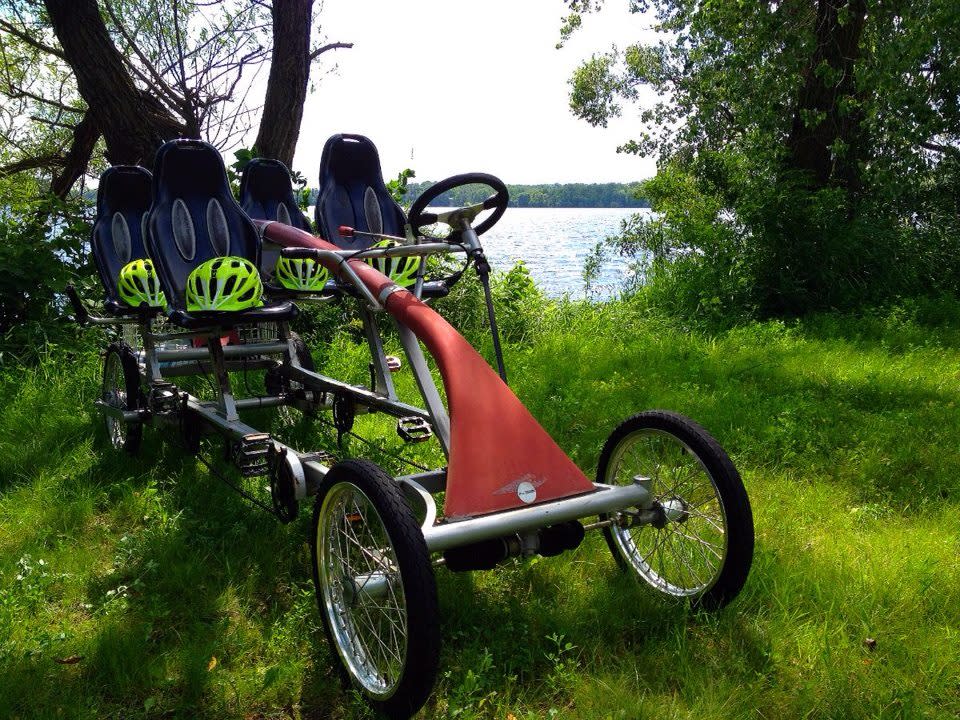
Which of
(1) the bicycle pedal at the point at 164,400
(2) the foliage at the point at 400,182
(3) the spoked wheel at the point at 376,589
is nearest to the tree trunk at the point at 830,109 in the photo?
(2) the foliage at the point at 400,182

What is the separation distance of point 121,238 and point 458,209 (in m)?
2.66

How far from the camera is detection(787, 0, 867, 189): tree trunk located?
834 cm

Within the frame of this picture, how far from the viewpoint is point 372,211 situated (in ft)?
15.0

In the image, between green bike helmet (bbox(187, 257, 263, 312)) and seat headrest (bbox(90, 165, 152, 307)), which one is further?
seat headrest (bbox(90, 165, 152, 307))

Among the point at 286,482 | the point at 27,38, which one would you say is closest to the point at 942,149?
the point at 286,482

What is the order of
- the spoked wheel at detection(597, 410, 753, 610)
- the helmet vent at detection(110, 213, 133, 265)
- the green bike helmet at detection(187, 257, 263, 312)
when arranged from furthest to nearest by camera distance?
1. the helmet vent at detection(110, 213, 133, 265)
2. the green bike helmet at detection(187, 257, 263, 312)
3. the spoked wheel at detection(597, 410, 753, 610)

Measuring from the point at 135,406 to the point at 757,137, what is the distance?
7.44 m

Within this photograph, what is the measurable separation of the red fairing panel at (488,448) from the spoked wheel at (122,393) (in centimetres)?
234

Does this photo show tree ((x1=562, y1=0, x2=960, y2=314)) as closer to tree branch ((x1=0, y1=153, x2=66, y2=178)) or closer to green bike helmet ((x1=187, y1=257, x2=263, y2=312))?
green bike helmet ((x1=187, y1=257, x2=263, y2=312))

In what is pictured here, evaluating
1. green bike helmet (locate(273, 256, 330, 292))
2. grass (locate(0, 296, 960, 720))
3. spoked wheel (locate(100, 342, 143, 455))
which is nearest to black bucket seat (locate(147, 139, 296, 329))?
green bike helmet (locate(273, 256, 330, 292))

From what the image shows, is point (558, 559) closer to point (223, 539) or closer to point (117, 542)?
point (223, 539)

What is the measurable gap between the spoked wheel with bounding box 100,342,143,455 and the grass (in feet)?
0.40

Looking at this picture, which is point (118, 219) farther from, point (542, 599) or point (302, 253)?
point (542, 599)

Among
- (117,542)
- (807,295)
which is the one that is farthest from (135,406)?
(807,295)
